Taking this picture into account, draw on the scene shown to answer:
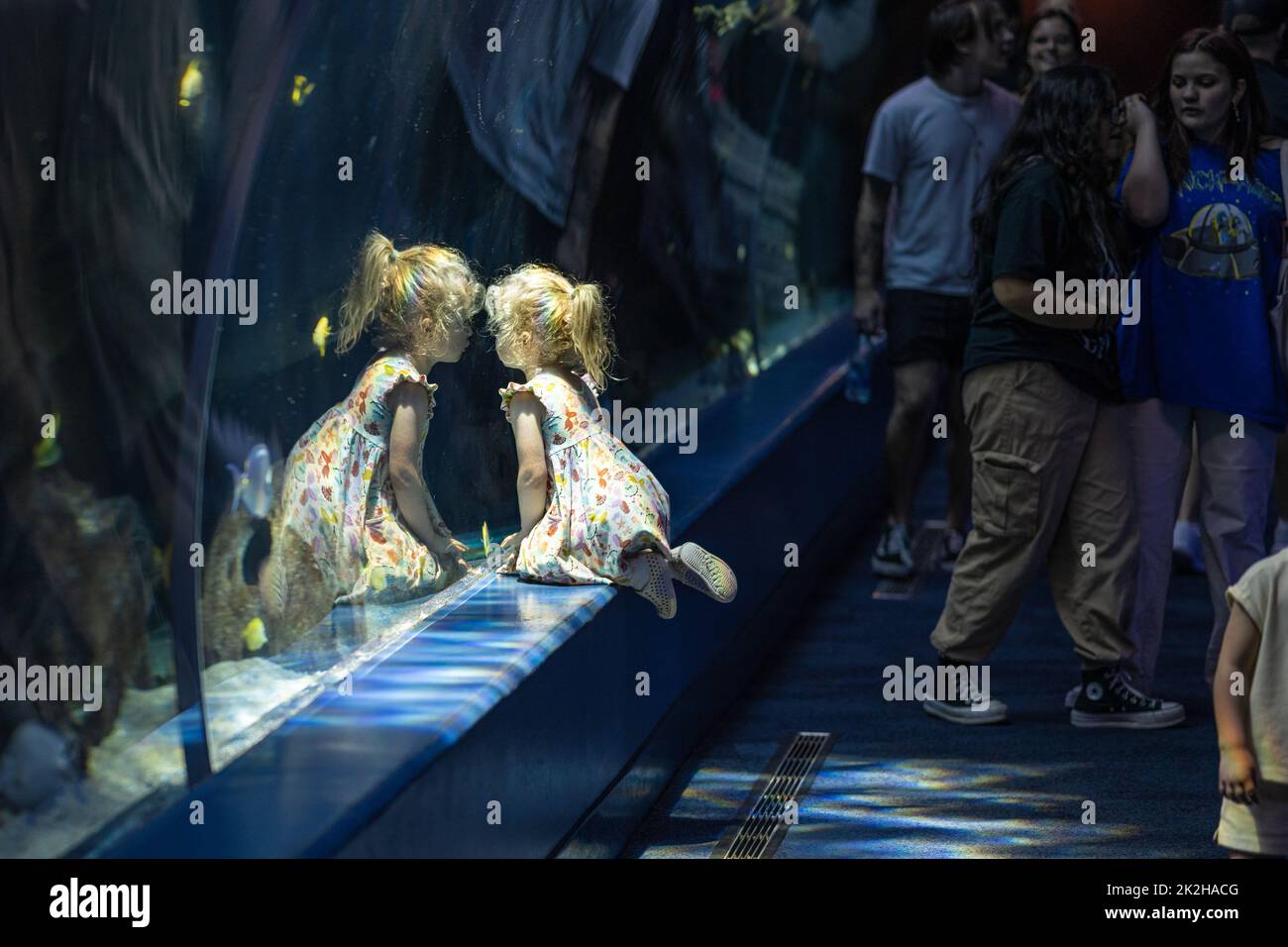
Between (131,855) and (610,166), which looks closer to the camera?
(131,855)

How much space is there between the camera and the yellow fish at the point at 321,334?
3.43 metres

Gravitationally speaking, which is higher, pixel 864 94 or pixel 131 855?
pixel 864 94

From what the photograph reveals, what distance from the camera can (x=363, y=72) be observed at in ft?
11.6

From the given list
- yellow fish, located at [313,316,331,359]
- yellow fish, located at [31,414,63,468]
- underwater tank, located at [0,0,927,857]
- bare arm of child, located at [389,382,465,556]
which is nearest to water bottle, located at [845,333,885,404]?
underwater tank, located at [0,0,927,857]

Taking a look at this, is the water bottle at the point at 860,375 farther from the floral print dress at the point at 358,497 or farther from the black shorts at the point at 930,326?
the floral print dress at the point at 358,497

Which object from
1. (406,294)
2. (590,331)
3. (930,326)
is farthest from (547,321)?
(930,326)

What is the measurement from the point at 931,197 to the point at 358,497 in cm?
412

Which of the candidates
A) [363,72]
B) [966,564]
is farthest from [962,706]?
[363,72]

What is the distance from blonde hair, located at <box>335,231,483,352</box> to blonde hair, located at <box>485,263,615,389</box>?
13 centimetres

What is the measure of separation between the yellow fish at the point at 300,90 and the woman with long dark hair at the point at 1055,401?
229cm

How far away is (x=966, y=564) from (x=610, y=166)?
1576 mm

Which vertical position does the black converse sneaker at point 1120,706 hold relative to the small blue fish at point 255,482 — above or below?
below

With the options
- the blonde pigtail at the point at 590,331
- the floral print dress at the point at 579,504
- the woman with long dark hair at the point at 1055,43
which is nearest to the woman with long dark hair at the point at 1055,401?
the blonde pigtail at the point at 590,331
